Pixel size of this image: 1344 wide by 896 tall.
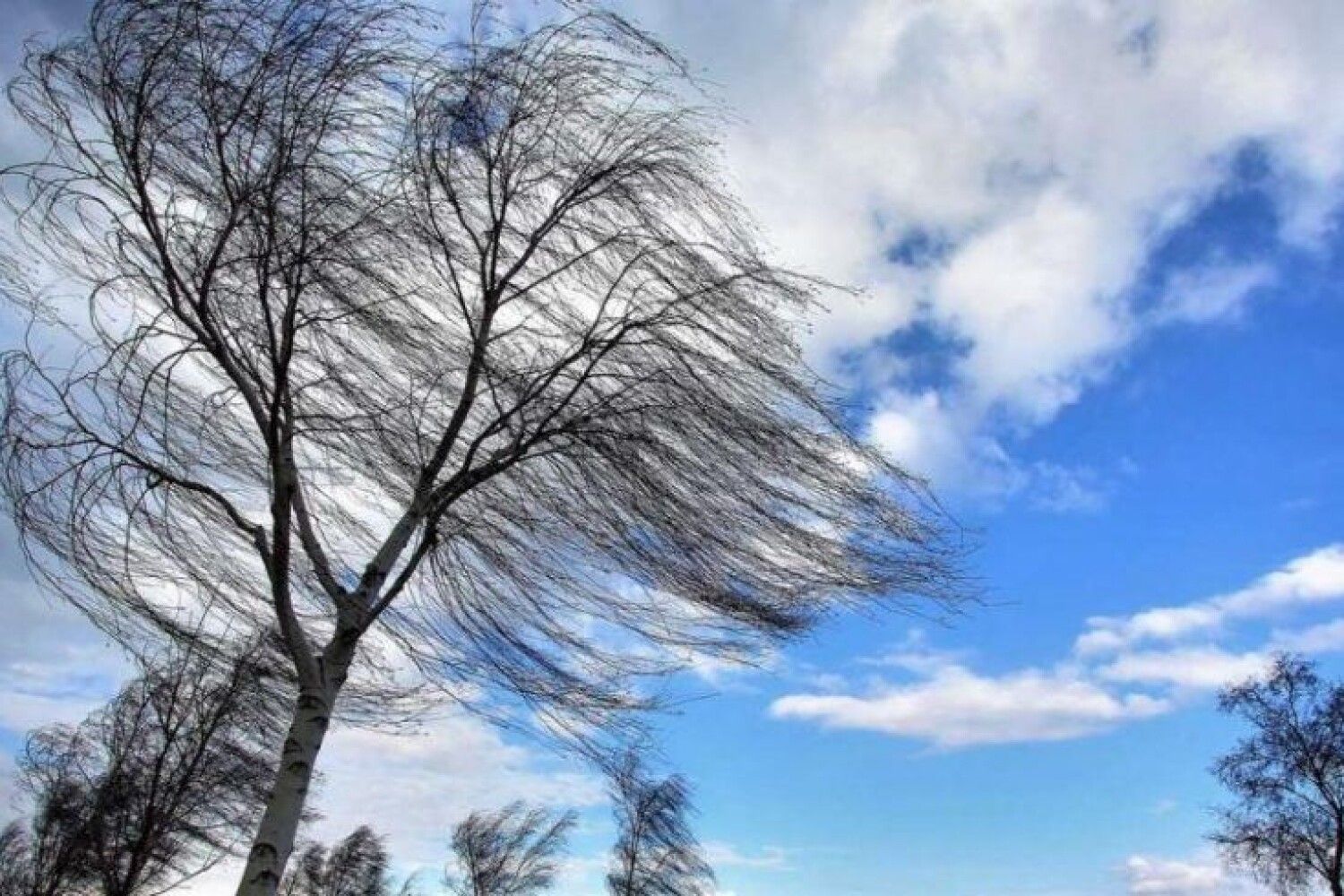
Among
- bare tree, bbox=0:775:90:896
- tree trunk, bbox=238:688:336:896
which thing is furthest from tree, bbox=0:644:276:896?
tree trunk, bbox=238:688:336:896

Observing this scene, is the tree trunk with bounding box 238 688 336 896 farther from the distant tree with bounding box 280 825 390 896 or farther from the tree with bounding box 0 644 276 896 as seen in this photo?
the distant tree with bounding box 280 825 390 896

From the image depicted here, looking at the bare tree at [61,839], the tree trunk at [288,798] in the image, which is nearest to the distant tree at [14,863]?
the bare tree at [61,839]

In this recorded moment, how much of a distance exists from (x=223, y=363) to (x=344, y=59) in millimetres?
1673

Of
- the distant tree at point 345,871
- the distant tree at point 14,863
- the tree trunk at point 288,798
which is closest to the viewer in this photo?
the tree trunk at point 288,798

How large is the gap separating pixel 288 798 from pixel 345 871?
41856 mm

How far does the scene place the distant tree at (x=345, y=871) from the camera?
136 feet

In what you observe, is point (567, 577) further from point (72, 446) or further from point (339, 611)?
point (72, 446)

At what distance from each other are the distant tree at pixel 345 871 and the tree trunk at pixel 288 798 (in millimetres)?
40136

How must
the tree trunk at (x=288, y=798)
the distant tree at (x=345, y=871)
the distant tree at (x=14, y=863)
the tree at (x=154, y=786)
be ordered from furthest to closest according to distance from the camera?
the distant tree at (x=345, y=871) < the distant tree at (x=14, y=863) < the tree at (x=154, y=786) < the tree trunk at (x=288, y=798)

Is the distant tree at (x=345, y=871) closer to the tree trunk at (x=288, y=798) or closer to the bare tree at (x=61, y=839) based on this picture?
the bare tree at (x=61, y=839)

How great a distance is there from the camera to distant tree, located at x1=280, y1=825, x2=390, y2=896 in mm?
41375

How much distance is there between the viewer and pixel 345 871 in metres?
42.2

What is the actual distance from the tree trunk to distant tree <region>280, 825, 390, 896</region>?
132 ft

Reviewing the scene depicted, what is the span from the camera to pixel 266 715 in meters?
10.5
